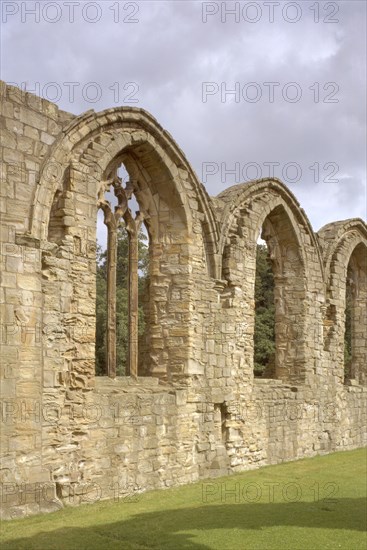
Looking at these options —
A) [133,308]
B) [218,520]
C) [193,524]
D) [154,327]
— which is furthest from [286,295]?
[193,524]

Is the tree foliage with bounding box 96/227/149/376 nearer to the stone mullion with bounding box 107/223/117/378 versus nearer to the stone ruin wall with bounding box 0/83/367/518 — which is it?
the stone ruin wall with bounding box 0/83/367/518

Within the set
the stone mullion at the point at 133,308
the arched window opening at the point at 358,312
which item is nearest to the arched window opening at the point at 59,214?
the stone mullion at the point at 133,308

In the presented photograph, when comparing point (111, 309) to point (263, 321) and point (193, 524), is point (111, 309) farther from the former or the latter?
point (263, 321)

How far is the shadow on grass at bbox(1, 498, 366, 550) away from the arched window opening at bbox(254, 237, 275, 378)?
1483 cm

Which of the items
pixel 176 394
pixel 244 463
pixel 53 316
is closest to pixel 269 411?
pixel 244 463

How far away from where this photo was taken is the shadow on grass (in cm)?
695

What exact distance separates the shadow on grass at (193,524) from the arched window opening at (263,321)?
14.8m

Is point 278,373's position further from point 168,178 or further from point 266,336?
point 266,336

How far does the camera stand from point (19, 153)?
8.50 meters

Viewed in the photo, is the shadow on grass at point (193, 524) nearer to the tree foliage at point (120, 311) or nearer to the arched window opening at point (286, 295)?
the arched window opening at point (286, 295)

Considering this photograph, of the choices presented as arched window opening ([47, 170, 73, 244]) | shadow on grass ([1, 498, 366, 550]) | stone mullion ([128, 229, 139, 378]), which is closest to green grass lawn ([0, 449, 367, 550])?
shadow on grass ([1, 498, 366, 550])

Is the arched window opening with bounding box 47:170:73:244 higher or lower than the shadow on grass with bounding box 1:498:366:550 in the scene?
higher

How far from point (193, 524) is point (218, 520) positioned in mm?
392

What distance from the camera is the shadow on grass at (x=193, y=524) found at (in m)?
6.95
